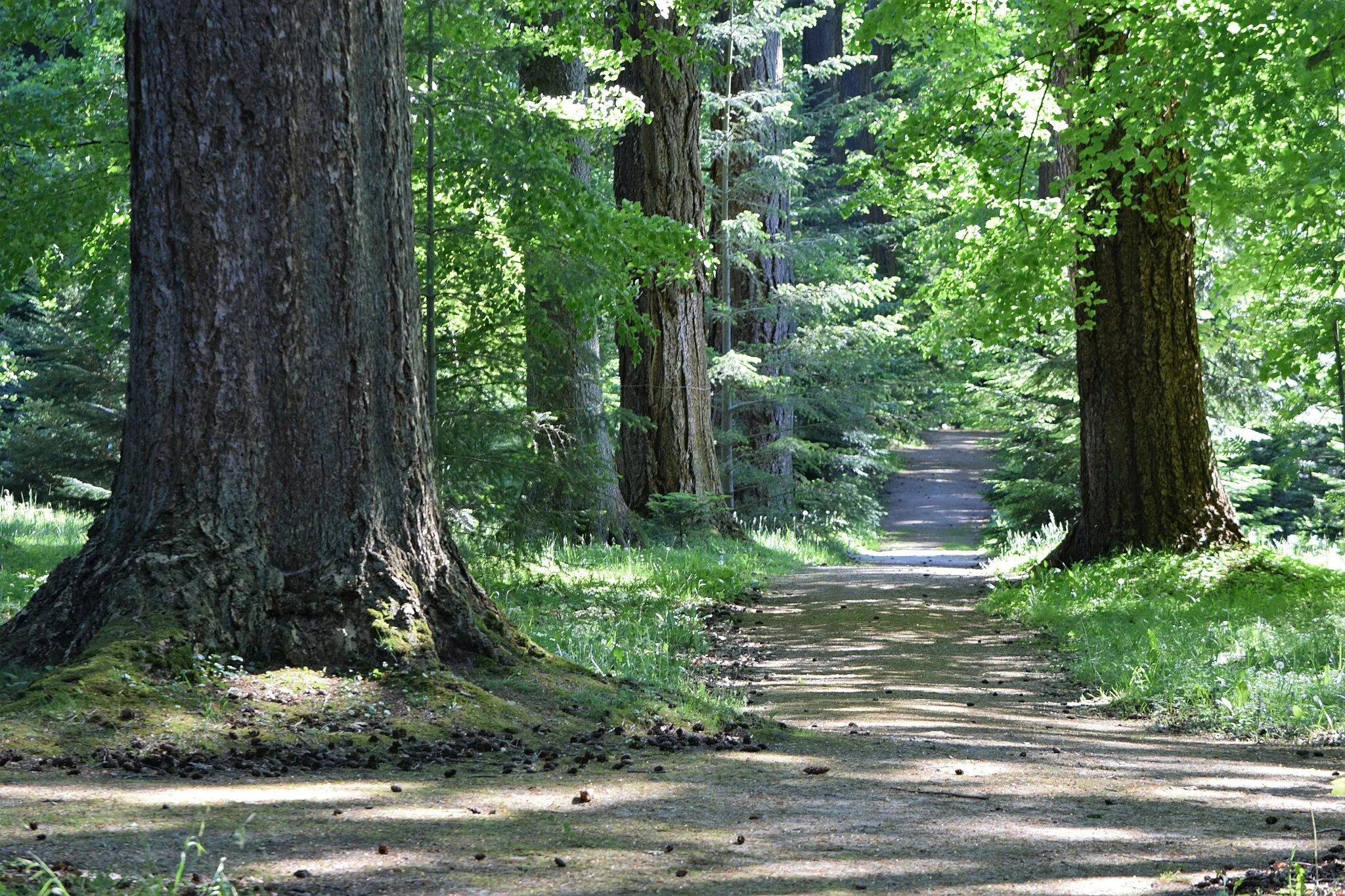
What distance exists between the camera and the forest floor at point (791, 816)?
3.20m

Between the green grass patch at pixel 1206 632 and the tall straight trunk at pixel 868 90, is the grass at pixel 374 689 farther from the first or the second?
the tall straight trunk at pixel 868 90

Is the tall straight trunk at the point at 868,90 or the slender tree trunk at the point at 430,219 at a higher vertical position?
the tall straight trunk at the point at 868,90

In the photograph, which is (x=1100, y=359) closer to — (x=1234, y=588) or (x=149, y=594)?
(x=1234, y=588)

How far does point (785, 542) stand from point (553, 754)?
14186mm

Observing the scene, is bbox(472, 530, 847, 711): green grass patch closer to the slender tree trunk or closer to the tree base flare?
the tree base flare

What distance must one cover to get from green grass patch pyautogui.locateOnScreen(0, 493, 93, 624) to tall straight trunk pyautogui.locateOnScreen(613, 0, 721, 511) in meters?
6.76

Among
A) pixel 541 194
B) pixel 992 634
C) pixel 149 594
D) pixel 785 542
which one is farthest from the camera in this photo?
pixel 785 542

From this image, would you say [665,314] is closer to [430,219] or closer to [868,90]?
[430,219]

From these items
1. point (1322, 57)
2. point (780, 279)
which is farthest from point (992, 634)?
point (780, 279)

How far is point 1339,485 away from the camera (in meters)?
20.1

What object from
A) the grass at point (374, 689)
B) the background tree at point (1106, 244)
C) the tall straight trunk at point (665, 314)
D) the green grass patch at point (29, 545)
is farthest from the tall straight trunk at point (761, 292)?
the grass at point (374, 689)

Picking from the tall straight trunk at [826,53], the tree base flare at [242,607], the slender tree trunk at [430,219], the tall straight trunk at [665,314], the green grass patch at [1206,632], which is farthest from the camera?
the tall straight trunk at [826,53]

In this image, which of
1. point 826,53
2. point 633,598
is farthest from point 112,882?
point 826,53

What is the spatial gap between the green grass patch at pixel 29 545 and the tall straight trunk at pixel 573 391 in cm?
393
